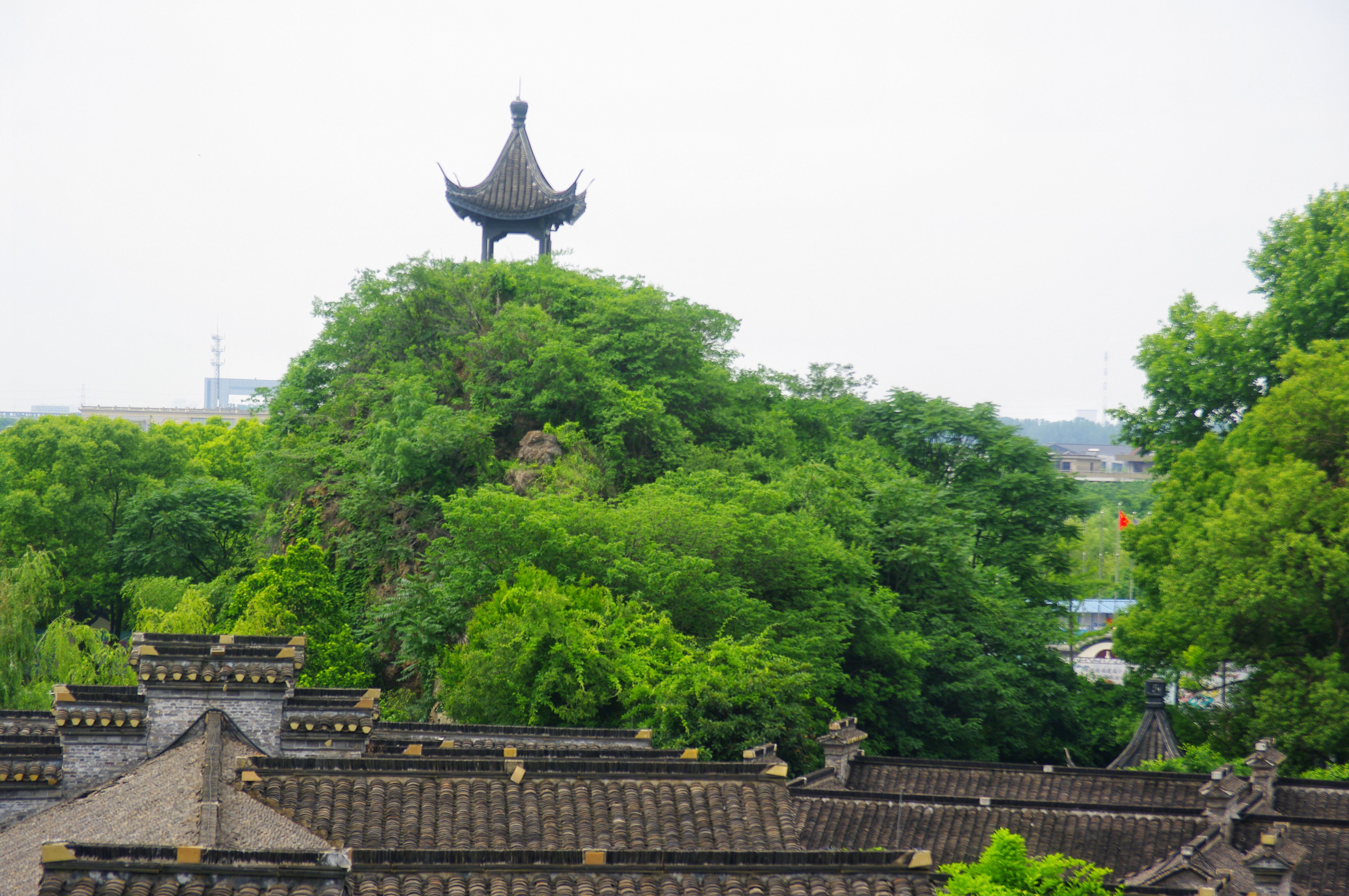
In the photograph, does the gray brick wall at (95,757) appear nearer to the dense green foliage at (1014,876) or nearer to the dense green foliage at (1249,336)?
the dense green foliage at (1014,876)

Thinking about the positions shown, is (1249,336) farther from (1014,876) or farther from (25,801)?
(25,801)

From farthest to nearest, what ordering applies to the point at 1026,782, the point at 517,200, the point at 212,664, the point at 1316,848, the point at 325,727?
the point at 517,200 < the point at 1026,782 < the point at 1316,848 < the point at 325,727 < the point at 212,664

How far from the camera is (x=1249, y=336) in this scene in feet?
128

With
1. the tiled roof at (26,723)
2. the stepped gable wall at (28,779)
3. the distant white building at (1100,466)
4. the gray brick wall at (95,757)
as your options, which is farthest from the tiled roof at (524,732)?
the distant white building at (1100,466)

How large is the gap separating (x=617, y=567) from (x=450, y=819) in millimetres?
16571

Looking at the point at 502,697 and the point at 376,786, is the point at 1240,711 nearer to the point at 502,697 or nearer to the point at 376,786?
the point at 502,697

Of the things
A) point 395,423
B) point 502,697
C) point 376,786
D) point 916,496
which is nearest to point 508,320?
point 395,423

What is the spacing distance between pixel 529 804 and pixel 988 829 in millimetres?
11222

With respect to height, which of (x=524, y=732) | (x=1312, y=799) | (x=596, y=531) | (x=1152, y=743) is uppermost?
(x=596, y=531)

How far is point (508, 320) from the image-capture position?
1665 inches

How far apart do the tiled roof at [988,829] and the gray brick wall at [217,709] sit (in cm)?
1006

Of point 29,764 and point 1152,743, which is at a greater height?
point 29,764

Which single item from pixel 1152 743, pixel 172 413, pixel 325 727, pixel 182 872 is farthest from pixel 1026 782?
pixel 172 413

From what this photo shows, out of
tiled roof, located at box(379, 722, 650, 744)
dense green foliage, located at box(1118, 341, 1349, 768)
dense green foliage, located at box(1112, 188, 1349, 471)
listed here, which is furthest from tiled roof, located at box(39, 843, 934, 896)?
dense green foliage, located at box(1112, 188, 1349, 471)
